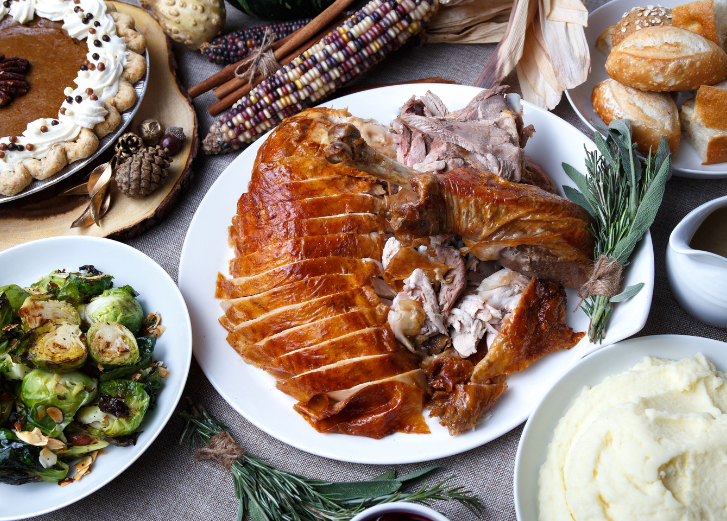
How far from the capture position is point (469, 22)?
3799 millimetres

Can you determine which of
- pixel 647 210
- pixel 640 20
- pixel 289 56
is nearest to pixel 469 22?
pixel 640 20

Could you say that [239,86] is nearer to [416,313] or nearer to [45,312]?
[45,312]

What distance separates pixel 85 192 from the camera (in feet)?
11.5

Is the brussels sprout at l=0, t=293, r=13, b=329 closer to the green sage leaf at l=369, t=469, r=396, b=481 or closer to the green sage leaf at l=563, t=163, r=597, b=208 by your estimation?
the green sage leaf at l=369, t=469, r=396, b=481

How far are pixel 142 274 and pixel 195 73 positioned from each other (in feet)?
5.87

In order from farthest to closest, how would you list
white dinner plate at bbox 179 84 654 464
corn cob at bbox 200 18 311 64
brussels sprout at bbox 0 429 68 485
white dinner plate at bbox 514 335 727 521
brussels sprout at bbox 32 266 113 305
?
corn cob at bbox 200 18 311 64
brussels sprout at bbox 32 266 113 305
white dinner plate at bbox 179 84 654 464
brussels sprout at bbox 0 429 68 485
white dinner plate at bbox 514 335 727 521

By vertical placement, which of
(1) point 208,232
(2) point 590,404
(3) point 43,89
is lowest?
(2) point 590,404

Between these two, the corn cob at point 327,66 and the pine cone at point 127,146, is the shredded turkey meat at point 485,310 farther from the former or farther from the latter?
the pine cone at point 127,146

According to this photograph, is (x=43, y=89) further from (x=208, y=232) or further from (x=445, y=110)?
(x=445, y=110)

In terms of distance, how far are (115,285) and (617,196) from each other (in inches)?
107

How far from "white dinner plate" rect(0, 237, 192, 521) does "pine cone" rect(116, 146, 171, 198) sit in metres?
0.42

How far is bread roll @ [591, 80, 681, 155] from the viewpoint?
2.93m

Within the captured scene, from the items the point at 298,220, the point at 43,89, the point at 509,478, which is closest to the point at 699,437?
the point at 509,478

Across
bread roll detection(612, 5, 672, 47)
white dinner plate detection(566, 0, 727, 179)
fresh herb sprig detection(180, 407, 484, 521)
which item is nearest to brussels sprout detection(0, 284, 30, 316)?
fresh herb sprig detection(180, 407, 484, 521)
